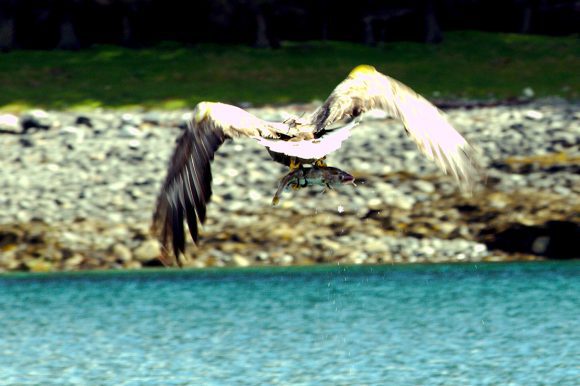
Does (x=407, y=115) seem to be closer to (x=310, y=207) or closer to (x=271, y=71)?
(x=310, y=207)

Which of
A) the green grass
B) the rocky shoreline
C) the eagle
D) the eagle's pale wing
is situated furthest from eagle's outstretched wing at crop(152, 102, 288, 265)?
the green grass

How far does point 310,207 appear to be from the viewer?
25.0 metres

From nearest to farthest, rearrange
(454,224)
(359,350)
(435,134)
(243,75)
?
(435,134) → (359,350) → (454,224) → (243,75)

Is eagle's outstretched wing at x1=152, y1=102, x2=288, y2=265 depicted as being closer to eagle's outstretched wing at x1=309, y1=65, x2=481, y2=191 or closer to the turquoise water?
eagle's outstretched wing at x1=309, y1=65, x2=481, y2=191

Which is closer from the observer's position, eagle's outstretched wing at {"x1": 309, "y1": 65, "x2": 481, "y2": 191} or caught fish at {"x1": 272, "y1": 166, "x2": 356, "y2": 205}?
eagle's outstretched wing at {"x1": 309, "y1": 65, "x2": 481, "y2": 191}

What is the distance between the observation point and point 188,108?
36.7 metres

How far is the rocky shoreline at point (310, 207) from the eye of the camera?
2366 centimetres

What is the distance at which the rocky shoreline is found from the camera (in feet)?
77.6

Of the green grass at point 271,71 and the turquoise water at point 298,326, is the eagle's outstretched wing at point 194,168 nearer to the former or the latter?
the turquoise water at point 298,326

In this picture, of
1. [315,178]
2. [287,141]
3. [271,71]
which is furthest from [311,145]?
[271,71]

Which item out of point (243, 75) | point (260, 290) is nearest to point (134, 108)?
point (243, 75)

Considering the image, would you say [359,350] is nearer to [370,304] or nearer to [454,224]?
[370,304]

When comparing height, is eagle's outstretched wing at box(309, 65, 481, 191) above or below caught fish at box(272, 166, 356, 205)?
above

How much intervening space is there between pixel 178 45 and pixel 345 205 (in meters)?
24.7
